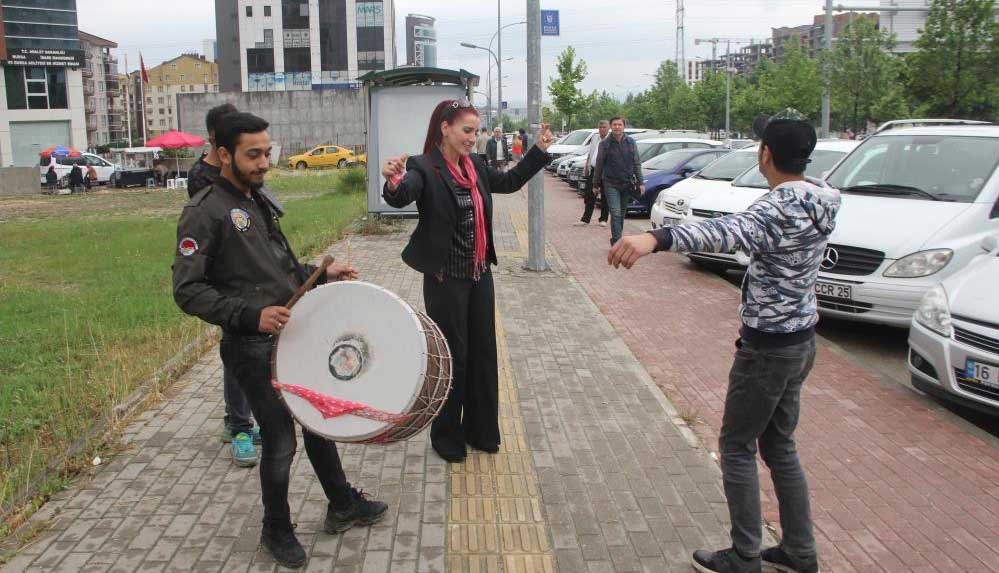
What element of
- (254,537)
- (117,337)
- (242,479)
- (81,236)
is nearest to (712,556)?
(254,537)

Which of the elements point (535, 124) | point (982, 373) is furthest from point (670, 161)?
point (982, 373)

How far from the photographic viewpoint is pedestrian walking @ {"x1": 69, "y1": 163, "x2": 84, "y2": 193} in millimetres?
36406

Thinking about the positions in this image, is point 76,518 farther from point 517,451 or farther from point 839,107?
point 839,107

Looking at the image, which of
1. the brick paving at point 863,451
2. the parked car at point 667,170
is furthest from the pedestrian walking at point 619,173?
the parked car at point 667,170

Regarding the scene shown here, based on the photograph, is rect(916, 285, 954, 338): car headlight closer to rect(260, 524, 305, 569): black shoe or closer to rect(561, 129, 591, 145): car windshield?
rect(260, 524, 305, 569): black shoe

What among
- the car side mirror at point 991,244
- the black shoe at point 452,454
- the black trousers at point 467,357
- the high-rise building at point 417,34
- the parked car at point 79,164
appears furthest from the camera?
the high-rise building at point 417,34

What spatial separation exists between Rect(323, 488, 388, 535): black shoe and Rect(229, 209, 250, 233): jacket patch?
1.42m

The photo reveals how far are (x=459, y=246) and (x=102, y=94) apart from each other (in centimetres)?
13350

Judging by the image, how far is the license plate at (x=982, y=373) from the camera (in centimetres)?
568

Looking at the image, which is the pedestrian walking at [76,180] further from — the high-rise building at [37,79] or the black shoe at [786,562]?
the black shoe at [786,562]

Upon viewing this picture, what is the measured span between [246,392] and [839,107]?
24.2 metres

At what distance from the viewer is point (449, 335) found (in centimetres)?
496

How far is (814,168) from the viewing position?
1236 cm

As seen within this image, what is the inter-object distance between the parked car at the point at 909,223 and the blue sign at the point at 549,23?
16.0 ft
